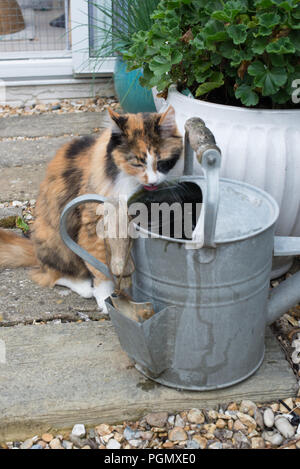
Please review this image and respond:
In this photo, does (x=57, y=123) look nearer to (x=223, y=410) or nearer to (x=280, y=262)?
(x=280, y=262)

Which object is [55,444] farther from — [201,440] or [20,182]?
[20,182]

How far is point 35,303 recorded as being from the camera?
1.99 m

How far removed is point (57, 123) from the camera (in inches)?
146

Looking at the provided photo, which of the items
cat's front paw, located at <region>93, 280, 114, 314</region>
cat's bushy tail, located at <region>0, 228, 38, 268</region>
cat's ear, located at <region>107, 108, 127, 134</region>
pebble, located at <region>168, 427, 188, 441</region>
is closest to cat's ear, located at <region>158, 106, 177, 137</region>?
cat's ear, located at <region>107, 108, 127, 134</region>

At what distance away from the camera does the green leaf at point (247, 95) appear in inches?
68.1

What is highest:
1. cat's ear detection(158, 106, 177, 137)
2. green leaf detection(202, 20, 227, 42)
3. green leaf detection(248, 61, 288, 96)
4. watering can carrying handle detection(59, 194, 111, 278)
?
green leaf detection(202, 20, 227, 42)

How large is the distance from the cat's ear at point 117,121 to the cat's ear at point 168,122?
0.39 feet

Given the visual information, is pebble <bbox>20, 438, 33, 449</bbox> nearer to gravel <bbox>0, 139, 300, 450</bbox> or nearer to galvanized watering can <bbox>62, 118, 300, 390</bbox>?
gravel <bbox>0, 139, 300, 450</bbox>

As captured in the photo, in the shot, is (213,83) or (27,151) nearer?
(213,83)

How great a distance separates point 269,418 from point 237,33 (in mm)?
1150

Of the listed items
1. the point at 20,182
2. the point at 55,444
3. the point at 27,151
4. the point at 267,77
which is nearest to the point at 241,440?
the point at 55,444

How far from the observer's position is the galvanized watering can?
1367 mm

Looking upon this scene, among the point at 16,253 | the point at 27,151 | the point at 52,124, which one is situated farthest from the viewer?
the point at 52,124

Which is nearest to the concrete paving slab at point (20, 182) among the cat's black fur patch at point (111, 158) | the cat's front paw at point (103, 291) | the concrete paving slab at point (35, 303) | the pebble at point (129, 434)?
the concrete paving slab at point (35, 303)
